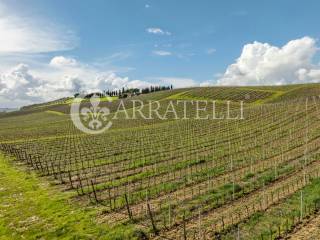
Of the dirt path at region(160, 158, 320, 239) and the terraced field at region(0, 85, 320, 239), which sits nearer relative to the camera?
the dirt path at region(160, 158, 320, 239)

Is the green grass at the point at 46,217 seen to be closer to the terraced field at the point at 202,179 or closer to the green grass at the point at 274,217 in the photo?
the terraced field at the point at 202,179

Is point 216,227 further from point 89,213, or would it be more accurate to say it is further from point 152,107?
point 152,107

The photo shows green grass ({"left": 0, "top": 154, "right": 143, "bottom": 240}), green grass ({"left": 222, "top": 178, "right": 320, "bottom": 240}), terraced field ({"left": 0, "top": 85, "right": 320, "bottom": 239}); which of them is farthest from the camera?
green grass ({"left": 0, "top": 154, "right": 143, "bottom": 240})

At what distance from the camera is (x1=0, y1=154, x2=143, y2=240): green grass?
52.1 feet

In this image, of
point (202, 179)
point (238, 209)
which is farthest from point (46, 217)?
point (202, 179)

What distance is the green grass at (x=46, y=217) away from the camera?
15.9 m

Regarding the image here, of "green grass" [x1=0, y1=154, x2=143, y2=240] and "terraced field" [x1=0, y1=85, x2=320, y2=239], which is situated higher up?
"terraced field" [x1=0, y1=85, x2=320, y2=239]

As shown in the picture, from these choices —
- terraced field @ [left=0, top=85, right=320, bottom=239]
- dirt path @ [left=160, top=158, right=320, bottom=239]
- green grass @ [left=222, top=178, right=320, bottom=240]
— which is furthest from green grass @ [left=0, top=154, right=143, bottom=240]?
green grass @ [left=222, top=178, right=320, bottom=240]

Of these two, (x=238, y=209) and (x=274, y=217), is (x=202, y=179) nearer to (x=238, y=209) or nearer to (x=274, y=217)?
(x=238, y=209)

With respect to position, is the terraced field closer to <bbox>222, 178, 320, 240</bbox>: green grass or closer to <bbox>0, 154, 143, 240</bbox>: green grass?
<bbox>222, 178, 320, 240</bbox>: green grass

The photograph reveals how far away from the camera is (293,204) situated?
670 inches

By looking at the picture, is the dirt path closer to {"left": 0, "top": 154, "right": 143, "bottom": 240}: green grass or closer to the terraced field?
the terraced field

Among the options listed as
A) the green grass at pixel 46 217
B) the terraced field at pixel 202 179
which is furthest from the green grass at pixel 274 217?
the green grass at pixel 46 217

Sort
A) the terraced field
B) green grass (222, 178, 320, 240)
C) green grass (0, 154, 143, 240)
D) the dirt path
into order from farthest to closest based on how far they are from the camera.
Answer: green grass (0, 154, 143, 240), the terraced field, the dirt path, green grass (222, 178, 320, 240)
